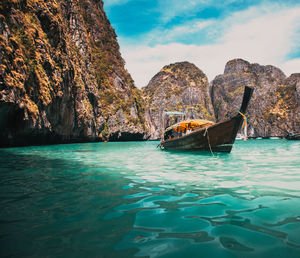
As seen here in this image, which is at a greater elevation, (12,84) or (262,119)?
(262,119)

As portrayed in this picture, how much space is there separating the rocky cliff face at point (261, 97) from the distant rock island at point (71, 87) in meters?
0.67

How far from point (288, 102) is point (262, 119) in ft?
69.3

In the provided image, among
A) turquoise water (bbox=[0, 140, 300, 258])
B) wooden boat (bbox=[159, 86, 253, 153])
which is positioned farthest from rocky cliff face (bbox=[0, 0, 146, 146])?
turquoise water (bbox=[0, 140, 300, 258])

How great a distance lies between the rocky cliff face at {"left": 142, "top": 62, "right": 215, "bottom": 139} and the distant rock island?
103 inches

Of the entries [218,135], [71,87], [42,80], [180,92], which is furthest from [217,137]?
[180,92]

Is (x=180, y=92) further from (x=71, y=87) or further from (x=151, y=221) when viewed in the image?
(x=151, y=221)

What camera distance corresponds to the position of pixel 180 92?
497 ft

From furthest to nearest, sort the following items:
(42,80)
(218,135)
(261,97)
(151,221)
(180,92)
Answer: (180,92) → (261,97) → (42,80) → (218,135) → (151,221)

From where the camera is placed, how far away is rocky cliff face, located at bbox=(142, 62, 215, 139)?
141750mm

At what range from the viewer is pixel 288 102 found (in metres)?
131

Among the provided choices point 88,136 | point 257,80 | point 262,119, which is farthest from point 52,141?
point 257,80

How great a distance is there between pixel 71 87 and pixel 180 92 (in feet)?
423

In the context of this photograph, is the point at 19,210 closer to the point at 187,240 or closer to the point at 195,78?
the point at 187,240

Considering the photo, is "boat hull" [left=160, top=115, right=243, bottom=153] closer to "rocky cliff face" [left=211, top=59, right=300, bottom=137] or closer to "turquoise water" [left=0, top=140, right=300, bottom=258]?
"turquoise water" [left=0, top=140, right=300, bottom=258]
